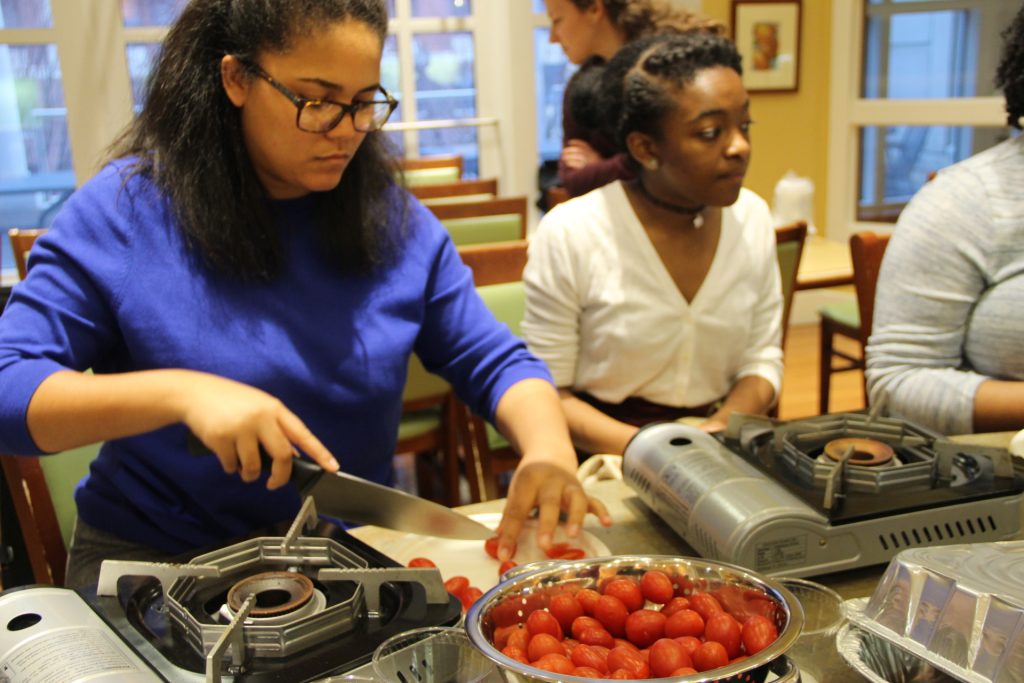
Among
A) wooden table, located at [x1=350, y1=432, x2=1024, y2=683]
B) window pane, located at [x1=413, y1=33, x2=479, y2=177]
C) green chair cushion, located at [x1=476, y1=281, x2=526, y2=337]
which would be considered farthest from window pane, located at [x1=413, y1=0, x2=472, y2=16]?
wooden table, located at [x1=350, y1=432, x2=1024, y2=683]

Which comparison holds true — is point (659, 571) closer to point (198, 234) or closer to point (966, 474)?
point (966, 474)

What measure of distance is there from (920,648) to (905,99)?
4217 mm

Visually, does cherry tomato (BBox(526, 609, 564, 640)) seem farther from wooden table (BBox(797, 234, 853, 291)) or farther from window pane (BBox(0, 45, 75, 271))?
window pane (BBox(0, 45, 75, 271))

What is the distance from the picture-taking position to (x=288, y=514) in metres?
1.25

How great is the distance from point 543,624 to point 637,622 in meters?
0.07

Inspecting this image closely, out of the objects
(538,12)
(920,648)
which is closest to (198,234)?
(920,648)

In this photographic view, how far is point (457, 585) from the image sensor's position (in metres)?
0.92

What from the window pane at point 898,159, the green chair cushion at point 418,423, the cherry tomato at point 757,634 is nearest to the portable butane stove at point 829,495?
the cherry tomato at point 757,634

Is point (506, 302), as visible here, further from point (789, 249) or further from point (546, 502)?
point (546, 502)

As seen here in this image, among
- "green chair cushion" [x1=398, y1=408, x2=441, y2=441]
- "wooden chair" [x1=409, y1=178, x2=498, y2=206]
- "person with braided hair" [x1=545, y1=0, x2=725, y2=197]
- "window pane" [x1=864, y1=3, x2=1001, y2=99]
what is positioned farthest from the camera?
"window pane" [x1=864, y1=3, x2=1001, y2=99]

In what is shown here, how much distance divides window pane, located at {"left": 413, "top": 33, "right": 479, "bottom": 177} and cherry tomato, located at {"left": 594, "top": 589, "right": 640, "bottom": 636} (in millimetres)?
4542

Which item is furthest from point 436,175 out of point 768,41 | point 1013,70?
point 1013,70

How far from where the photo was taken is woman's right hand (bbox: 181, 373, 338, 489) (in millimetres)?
926

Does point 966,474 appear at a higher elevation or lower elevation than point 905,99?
lower
